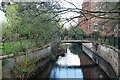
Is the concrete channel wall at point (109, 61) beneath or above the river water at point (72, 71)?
above

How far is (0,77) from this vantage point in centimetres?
621

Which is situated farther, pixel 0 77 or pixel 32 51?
pixel 32 51

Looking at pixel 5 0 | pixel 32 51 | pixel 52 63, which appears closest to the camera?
pixel 5 0

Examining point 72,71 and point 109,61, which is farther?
point 72,71

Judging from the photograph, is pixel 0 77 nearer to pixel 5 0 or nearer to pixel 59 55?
pixel 5 0

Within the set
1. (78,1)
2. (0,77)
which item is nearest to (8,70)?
(0,77)

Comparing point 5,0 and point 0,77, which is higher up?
point 5,0

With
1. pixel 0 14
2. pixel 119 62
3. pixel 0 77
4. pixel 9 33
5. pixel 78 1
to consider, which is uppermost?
pixel 78 1

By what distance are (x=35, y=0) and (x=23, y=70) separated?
498 centimetres

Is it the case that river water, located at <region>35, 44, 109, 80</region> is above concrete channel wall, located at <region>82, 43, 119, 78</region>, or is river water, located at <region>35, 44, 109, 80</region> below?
below

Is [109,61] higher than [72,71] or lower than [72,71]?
higher

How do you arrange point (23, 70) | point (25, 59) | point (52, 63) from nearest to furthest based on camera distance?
point (23, 70) < point (25, 59) < point (52, 63)

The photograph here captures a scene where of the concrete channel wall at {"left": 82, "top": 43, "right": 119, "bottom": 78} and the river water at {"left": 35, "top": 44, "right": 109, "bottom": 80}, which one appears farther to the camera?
the river water at {"left": 35, "top": 44, "right": 109, "bottom": 80}

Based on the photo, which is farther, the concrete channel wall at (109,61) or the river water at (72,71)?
the river water at (72,71)
